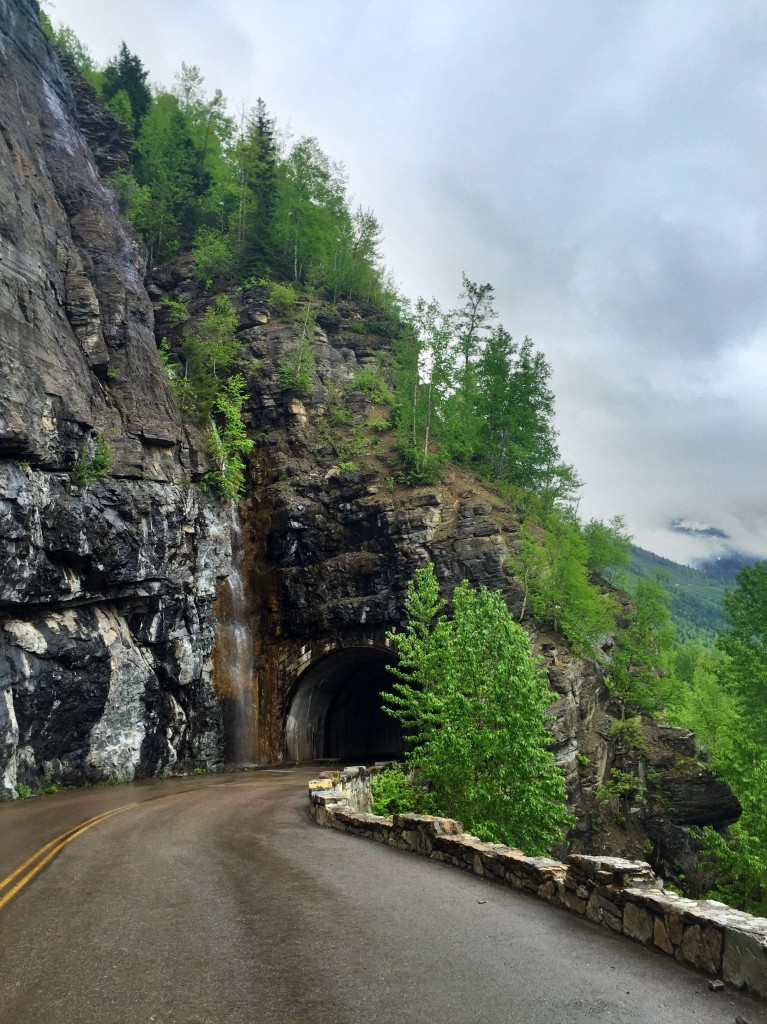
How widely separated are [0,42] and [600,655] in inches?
1811

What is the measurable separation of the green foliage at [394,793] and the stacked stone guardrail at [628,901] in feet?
25.1

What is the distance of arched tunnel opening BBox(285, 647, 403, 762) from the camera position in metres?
34.2

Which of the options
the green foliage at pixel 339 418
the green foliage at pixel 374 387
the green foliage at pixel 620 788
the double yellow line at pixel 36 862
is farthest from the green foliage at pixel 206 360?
the green foliage at pixel 620 788

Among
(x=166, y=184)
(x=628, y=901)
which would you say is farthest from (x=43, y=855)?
(x=166, y=184)

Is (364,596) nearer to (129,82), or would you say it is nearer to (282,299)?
(282,299)

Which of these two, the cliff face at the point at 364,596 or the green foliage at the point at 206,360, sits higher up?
the green foliage at the point at 206,360

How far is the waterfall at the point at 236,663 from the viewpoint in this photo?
3073 centimetres

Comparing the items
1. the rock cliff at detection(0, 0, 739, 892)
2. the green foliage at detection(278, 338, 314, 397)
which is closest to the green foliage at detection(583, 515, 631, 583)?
the rock cliff at detection(0, 0, 739, 892)

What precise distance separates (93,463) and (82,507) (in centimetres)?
268

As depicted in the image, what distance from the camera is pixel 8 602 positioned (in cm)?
2059

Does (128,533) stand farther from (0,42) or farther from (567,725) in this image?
(0,42)

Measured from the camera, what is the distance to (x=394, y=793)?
19953 mm

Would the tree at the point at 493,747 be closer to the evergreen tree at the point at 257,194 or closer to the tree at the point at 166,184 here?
the evergreen tree at the point at 257,194

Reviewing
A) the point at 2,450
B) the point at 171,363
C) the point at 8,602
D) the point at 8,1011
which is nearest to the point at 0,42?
the point at 171,363
